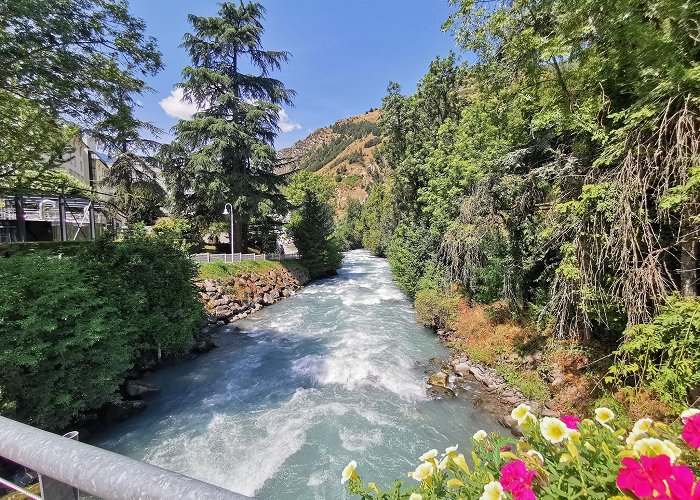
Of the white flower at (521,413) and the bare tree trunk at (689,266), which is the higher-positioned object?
the bare tree trunk at (689,266)

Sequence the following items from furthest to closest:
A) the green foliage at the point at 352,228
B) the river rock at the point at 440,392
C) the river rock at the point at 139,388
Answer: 1. the green foliage at the point at 352,228
2. the river rock at the point at 440,392
3. the river rock at the point at 139,388

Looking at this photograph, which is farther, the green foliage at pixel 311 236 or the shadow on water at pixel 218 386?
the green foliage at pixel 311 236

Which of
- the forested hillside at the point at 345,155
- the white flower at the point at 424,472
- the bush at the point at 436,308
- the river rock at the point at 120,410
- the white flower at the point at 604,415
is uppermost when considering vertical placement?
the forested hillside at the point at 345,155

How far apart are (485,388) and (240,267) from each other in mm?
15205

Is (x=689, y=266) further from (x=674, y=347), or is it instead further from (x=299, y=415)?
(x=299, y=415)

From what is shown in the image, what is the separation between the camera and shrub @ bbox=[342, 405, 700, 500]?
123 cm

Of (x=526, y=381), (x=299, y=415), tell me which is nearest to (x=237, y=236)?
(x=299, y=415)

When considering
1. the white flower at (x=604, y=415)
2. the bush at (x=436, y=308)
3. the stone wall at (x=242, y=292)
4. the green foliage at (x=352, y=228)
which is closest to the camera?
the white flower at (x=604, y=415)

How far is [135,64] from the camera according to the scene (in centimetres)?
841

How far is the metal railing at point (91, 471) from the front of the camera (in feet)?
2.69

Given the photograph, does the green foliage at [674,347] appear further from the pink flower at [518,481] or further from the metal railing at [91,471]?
the metal railing at [91,471]

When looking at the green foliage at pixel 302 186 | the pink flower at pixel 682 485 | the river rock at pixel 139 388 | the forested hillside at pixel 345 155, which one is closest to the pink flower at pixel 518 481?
the pink flower at pixel 682 485

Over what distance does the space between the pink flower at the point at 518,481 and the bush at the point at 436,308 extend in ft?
37.5

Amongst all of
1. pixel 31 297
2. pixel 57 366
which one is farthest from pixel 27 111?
pixel 57 366
